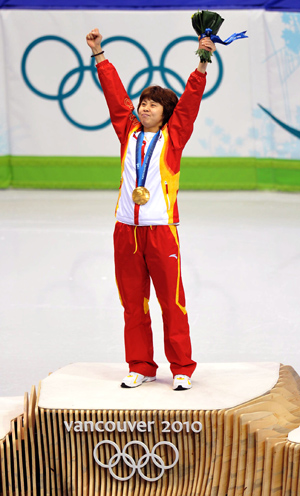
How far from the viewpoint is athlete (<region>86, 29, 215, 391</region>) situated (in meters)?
3.06

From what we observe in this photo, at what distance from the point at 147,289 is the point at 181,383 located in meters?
0.40

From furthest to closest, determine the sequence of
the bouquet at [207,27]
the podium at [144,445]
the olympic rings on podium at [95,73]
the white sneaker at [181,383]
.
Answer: the olympic rings on podium at [95,73]
the white sneaker at [181,383]
the bouquet at [207,27]
the podium at [144,445]

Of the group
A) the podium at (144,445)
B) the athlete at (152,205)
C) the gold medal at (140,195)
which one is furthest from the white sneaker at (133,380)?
the gold medal at (140,195)

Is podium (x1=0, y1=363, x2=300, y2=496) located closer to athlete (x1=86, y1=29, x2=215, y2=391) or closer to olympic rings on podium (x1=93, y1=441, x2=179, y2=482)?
olympic rings on podium (x1=93, y1=441, x2=179, y2=482)

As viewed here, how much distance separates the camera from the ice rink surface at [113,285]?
438cm

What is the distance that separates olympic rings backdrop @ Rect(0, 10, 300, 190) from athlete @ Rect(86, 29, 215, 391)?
5.80 metres

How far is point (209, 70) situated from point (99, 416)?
6483mm

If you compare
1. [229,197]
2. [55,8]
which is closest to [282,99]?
[229,197]

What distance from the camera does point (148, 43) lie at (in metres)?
8.92

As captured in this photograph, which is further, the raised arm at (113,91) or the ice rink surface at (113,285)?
the ice rink surface at (113,285)

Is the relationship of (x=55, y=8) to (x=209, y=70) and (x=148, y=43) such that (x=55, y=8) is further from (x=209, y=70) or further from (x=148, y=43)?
(x=209, y=70)

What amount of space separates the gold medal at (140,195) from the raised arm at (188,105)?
222 mm

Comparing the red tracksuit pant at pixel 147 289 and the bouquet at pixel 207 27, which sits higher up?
the bouquet at pixel 207 27

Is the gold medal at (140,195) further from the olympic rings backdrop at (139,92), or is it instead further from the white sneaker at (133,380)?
the olympic rings backdrop at (139,92)
